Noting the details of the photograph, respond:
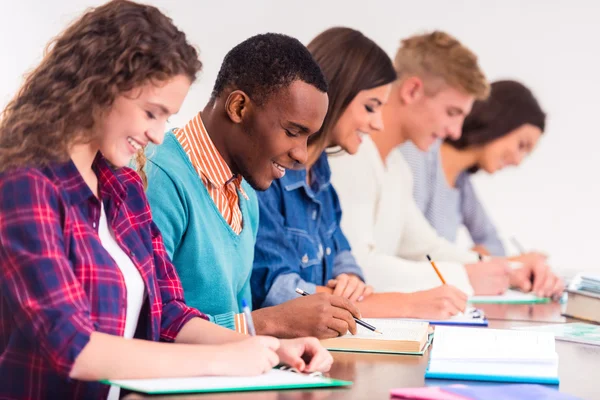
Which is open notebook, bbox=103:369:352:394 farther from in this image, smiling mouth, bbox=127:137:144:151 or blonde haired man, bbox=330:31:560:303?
blonde haired man, bbox=330:31:560:303

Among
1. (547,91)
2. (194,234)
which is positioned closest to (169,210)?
(194,234)

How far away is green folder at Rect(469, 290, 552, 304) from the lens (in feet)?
Answer: 8.97

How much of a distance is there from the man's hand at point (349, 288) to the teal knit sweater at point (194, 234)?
383mm

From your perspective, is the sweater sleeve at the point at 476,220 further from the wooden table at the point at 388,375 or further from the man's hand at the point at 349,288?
the wooden table at the point at 388,375

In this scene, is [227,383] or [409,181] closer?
[227,383]

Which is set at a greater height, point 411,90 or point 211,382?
point 411,90

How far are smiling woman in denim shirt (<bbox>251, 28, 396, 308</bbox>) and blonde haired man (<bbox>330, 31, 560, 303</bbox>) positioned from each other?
197 millimetres

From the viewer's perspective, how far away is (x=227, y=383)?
1.18m

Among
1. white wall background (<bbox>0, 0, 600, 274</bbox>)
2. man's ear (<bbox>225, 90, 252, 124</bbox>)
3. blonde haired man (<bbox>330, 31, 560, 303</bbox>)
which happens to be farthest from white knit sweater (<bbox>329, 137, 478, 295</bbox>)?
white wall background (<bbox>0, 0, 600, 274</bbox>)

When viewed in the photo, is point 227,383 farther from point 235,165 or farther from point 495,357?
point 235,165

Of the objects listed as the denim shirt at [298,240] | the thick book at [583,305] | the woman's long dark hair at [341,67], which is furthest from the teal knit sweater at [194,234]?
the thick book at [583,305]

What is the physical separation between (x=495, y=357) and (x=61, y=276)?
0.73 m

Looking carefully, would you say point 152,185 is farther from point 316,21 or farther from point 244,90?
point 316,21

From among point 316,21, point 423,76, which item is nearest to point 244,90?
point 423,76
